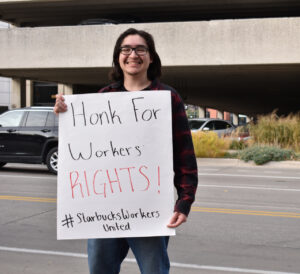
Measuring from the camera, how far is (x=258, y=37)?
23719mm

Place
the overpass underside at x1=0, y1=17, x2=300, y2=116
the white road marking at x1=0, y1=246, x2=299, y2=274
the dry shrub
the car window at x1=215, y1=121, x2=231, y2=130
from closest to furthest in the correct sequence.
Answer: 1. the white road marking at x1=0, y1=246, x2=299, y2=274
2. the dry shrub
3. the car window at x1=215, y1=121, x2=231, y2=130
4. the overpass underside at x1=0, y1=17, x2=300, y2=116

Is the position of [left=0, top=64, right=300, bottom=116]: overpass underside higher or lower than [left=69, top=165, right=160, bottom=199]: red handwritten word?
lower

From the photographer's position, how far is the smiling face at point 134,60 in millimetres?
3262

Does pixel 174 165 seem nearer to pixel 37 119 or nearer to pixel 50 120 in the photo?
pixel 50 120

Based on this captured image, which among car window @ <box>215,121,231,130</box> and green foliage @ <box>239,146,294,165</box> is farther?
car window @ <box>215,121,231,130</box>

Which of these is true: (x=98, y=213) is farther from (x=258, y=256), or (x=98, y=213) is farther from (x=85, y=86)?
(x=85, y=86)

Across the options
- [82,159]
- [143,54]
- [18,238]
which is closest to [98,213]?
[82,159]

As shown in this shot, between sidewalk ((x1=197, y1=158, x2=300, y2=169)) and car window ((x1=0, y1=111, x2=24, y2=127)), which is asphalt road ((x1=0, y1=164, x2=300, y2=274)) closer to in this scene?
car window ((x1=0, y1=111, x2=24, y2=127))

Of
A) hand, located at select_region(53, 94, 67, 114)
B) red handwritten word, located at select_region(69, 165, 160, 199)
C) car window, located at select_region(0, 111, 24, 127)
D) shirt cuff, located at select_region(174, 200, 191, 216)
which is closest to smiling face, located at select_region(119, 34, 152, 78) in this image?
hand, located at select_region(53, 94, 67, 114)

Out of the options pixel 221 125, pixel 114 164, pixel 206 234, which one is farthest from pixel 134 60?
pixel 221 125

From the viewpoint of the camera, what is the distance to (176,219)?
3154 millimetres

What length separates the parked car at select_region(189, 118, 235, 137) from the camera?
22.2 metres

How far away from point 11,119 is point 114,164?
39.1 feet

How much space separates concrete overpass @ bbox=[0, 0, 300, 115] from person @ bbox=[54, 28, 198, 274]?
21156 mm
